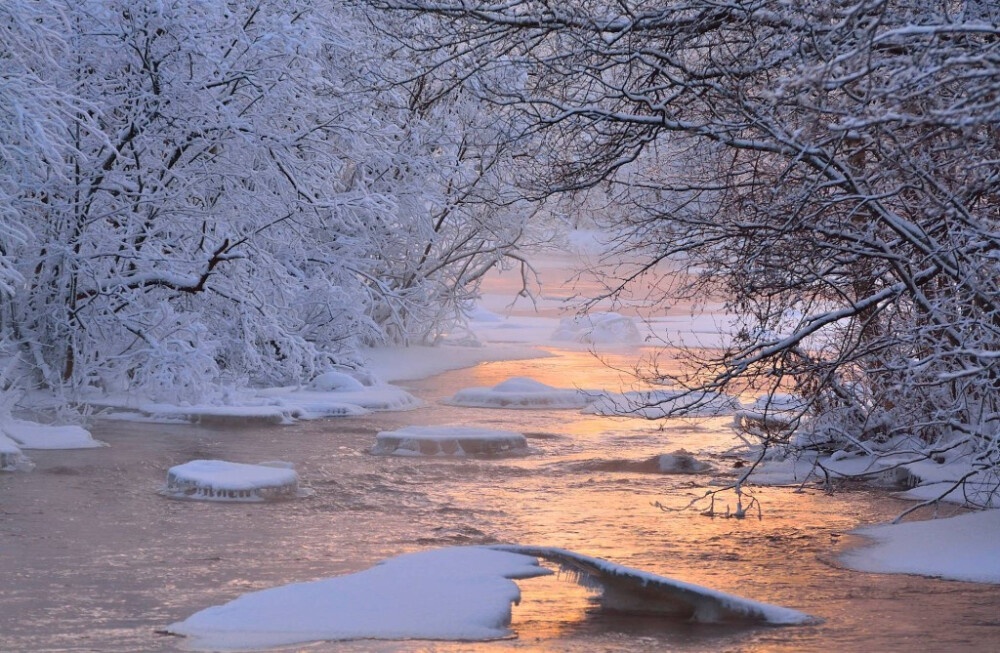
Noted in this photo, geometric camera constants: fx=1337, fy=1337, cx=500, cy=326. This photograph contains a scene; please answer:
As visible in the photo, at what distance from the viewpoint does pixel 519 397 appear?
18375 mm

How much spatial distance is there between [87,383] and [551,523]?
318 inches

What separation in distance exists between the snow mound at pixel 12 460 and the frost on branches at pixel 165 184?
69.0 inches

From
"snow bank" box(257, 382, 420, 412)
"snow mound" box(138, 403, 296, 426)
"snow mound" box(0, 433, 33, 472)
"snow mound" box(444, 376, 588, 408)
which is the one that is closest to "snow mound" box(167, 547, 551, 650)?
"snow mound" box(0, 433, 33, 472)

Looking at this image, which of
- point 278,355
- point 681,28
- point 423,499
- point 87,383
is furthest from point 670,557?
point 278,355

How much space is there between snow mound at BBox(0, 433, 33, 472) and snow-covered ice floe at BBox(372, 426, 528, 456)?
3.43 meters

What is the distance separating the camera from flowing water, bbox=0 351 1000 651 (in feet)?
23.7

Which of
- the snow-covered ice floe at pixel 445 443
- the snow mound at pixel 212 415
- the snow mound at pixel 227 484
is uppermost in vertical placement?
the snow mound at pixel 212 415

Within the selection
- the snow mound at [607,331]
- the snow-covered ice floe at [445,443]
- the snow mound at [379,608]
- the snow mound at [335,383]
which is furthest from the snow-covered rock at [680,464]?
the snow mound at [607,331]

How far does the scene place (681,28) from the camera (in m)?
9.03

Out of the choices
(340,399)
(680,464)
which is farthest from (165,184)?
(680,464)

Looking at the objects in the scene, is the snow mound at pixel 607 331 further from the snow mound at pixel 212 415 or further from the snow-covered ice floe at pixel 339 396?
the snow mound at pixel 212 415

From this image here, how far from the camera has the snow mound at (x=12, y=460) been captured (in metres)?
12.1

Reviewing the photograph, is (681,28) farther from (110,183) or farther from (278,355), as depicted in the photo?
(278,355)

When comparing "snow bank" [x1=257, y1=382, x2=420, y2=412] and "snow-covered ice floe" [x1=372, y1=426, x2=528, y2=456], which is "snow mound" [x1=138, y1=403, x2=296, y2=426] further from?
"snow-covered ice floe" [x1=372, y1=426, x2=528, y2=456]
